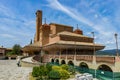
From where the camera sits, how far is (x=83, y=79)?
16.7m

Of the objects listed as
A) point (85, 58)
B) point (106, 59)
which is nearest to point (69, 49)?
point (85, 58)

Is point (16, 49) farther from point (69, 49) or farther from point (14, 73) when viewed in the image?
point (14, 73)

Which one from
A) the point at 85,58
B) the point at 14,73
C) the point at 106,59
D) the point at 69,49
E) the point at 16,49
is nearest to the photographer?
the point at 106,59

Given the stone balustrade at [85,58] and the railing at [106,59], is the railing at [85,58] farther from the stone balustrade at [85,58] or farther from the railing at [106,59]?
the railing at [106,59]

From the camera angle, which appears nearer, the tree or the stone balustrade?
the stone balustrade

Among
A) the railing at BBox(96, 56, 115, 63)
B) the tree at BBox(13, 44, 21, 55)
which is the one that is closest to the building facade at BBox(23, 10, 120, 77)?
the railing at BBox(96, 56, 115, 63)

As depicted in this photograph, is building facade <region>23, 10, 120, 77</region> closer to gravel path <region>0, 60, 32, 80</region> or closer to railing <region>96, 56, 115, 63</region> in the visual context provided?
railing <region>96, 56, 115, 63</region>

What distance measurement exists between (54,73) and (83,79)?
197 inches

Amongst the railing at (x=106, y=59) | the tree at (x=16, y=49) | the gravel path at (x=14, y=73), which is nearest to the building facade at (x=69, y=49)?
the railing at (x=106, y=59)

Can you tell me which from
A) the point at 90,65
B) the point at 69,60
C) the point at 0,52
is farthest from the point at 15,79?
the point at 0,52

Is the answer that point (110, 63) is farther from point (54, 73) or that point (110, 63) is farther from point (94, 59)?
point (54, 73)

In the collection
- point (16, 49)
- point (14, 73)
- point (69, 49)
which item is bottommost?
point (14, 73)

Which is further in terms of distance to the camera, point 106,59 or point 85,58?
point 85,58

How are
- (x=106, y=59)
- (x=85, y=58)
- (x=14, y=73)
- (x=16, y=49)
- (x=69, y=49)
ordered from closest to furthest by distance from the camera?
(x=106, y=59), (x=85, y=58), (x=14, y=73), (x=69, y=49), (x=16, y=49)
